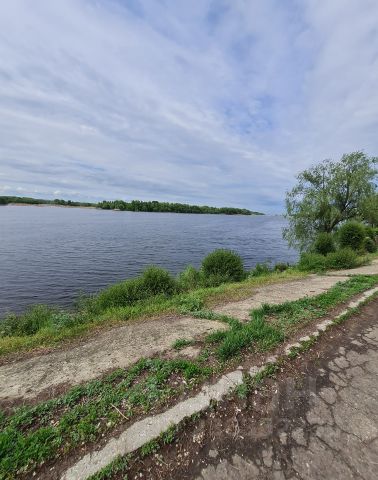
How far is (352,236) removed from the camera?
17.3m

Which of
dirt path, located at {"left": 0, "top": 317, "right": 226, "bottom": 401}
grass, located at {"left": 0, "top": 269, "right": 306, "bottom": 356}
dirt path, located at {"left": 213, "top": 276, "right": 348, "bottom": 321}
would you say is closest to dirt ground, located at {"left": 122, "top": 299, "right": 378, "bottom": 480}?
dirt path, located at {"left": 0, "top": 317, "right": 226, "bottom": 401}

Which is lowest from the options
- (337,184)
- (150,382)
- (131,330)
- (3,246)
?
(3,246)

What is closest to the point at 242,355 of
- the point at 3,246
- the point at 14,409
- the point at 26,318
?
the point at 14,409

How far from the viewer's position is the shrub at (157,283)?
9531 mm

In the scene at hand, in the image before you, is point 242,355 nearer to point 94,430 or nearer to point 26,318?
point 94,430

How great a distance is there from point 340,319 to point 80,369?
5359 millimetres

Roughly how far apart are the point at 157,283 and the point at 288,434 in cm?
762

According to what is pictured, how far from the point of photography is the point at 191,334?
4.79 meters

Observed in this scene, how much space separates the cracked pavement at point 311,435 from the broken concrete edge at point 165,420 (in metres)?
Result: 0.29

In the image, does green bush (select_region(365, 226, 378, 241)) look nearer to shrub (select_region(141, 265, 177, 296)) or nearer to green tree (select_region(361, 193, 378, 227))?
green tree (select_region(361, 193, 378, 227))

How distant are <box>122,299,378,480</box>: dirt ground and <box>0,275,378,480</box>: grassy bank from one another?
1.86 feet

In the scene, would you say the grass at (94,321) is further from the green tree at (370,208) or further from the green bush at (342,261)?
the green tree at (370,208)

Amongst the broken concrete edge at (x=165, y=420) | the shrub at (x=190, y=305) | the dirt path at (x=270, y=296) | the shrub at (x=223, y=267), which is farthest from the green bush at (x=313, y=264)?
the broken concrete edge at (x=165, y=420)

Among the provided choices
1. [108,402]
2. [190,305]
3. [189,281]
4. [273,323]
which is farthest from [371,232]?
[108,402]
